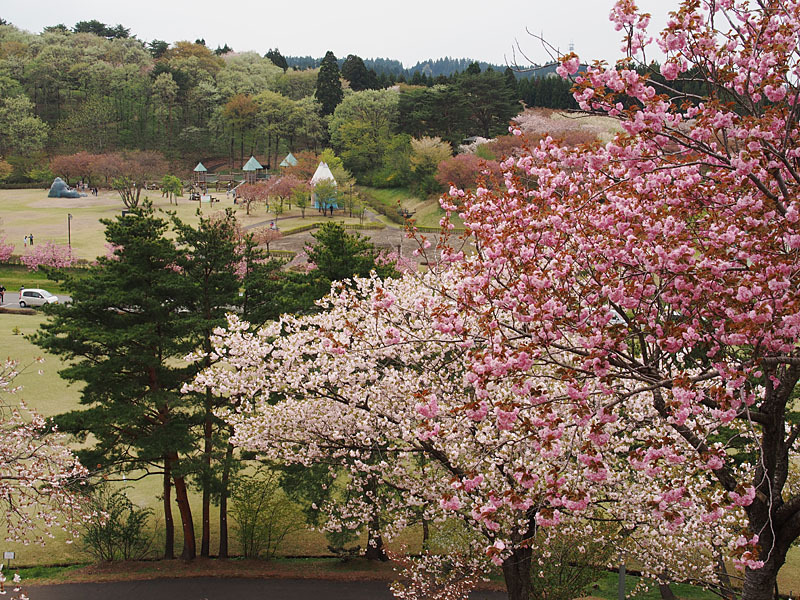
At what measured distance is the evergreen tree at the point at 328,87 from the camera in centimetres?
7394

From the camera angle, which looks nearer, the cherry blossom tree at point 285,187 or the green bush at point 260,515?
the green bush at point 260,515

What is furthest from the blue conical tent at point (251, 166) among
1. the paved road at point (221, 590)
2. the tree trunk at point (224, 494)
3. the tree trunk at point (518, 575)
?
the tree trunk at point (518, 575)

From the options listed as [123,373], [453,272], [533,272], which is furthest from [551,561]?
[123,373]

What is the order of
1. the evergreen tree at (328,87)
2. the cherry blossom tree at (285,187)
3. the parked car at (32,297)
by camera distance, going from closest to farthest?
1. the parked car at (32,297)
2. the cherry blossom tree at (285,187)
3. the evergreen tree at (328,87)

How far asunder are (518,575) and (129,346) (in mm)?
8625

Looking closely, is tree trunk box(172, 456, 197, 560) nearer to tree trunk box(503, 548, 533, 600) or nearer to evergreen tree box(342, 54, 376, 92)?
tree trunk box(503, 548, 533, 600)

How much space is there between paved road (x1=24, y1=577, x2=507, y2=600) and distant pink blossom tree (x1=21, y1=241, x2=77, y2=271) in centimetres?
2775

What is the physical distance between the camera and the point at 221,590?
12875mm

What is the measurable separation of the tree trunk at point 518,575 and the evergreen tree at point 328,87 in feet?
229

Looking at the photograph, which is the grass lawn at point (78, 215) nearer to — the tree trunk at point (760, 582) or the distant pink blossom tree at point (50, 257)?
the distant pink blossom tree at point (50, 257)

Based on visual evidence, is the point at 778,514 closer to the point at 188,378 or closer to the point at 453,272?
the point at 453,272

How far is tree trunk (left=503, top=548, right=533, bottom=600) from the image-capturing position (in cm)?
871

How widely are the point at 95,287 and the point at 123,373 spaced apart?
1.81 meters

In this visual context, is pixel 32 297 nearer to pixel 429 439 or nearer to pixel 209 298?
pixel 209 298
